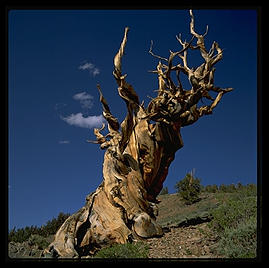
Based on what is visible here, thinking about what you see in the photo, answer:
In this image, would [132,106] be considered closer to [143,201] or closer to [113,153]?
[113,153]

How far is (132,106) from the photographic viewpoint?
953 cm

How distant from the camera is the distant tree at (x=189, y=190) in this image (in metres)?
17.8

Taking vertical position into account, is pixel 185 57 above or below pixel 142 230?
above

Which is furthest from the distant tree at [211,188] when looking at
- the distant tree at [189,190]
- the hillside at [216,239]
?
the hillside at [216,239]

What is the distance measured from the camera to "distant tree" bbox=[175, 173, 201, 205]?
701 inches

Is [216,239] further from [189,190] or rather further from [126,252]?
[189,190]

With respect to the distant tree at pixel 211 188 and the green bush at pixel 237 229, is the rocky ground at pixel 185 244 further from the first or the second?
the distant tree at pixel 211 188

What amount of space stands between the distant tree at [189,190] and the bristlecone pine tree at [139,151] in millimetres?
7700

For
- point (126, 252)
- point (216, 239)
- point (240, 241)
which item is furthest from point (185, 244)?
point (126, 252)

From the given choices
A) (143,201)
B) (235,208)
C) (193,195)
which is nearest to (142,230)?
(143,201)

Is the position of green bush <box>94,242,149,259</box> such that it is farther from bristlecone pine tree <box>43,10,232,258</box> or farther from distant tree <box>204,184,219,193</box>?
distant tree <box>204,184,219,193</box>

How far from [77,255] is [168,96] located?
14.2ft

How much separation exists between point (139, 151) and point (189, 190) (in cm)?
922

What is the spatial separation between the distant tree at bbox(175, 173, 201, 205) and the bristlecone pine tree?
7700 millimetres
